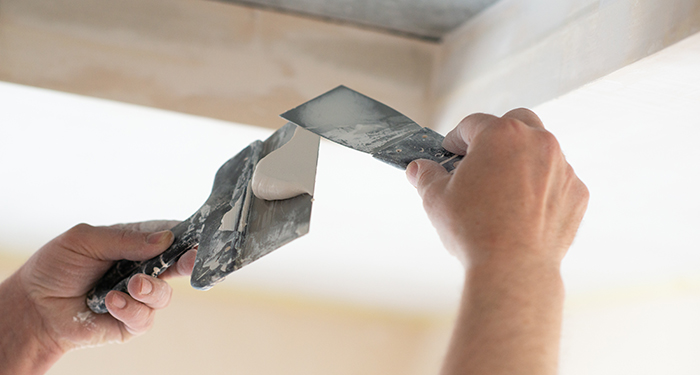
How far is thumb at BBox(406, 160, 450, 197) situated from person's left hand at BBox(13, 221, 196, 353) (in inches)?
21.6

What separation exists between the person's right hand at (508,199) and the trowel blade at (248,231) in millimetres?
208

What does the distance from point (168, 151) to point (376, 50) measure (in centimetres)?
66

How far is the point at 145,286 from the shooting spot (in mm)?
1042

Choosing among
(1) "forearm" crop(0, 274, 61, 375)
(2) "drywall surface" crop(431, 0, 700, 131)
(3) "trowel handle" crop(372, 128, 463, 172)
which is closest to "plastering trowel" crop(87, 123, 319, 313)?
(3) "trowel handle" crop(372, 128, 463, 172)

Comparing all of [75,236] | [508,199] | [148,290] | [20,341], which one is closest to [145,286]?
[148,290]

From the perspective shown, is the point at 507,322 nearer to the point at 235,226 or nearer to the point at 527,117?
the point at 527,117

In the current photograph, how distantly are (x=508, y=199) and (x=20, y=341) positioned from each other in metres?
1.19

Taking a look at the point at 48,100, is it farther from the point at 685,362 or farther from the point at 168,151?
the point at 685,362

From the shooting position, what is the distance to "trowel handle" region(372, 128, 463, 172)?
0.86m

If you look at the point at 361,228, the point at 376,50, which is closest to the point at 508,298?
the point at 376,50

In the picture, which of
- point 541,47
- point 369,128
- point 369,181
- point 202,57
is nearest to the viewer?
point 369,128

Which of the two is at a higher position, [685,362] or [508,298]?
[508,298]

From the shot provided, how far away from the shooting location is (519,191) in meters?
0.65

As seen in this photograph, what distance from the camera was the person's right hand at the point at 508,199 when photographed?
0.64 metres
